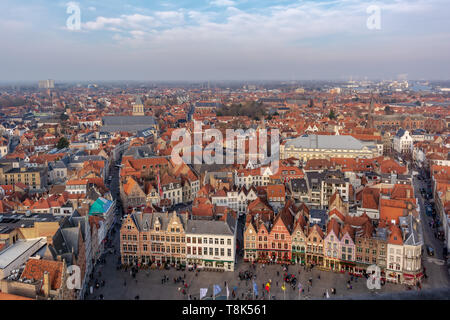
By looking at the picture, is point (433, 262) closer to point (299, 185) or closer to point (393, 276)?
point (393, 276)

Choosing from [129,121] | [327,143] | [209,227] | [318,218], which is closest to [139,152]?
[327,143]

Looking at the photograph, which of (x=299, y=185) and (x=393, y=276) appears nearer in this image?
(x=393, y=276)

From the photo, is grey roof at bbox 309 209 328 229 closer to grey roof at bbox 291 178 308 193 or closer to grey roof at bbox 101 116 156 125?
grey roof at bbox 291 178 308 193

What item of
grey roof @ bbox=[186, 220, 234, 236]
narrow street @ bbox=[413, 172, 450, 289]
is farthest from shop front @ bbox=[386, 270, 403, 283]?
grey roof @ bbox=[186, 220, 234, 236]

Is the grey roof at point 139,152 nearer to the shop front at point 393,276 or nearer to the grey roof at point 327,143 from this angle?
the grey roof at point 327,143

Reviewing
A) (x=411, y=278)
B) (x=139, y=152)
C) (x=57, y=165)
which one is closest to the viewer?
(x=411, y=278)

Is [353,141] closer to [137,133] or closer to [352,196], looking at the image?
[352,196]

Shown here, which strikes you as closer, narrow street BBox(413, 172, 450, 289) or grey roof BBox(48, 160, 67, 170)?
narrow street BBox(413, 172, 450, 289)

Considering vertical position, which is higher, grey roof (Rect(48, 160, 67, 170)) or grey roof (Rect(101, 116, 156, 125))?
grey roof (Rect(101, 116, 156, 125))

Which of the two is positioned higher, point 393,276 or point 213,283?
point 393,276
